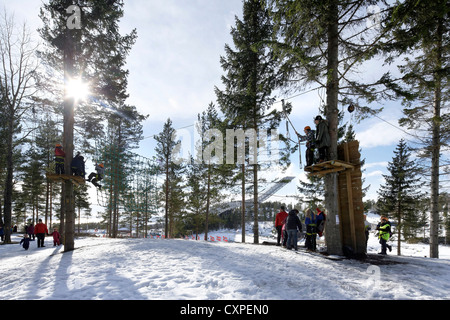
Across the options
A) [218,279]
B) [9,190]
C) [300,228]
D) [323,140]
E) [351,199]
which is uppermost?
[323,140]

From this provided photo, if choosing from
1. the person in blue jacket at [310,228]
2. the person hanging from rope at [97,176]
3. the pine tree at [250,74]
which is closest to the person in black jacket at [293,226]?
the person in blue jacket at [310,228]

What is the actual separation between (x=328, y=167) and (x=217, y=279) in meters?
5.40

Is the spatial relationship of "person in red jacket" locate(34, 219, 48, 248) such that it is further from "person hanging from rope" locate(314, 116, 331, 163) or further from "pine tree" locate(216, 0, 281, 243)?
"person hanging from rope" locate(314, 116, 331, 163)

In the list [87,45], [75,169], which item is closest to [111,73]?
[87,45]

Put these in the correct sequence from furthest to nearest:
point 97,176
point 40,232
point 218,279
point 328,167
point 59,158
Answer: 1. point 40,232
2. point 97,176
3. point 59,158
4. point 328,167
5. point 218,279

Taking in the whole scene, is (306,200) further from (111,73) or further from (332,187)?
(111,73)

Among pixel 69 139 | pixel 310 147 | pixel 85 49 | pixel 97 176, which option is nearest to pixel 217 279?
pixel 310 147

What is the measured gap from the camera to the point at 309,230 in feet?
29.8

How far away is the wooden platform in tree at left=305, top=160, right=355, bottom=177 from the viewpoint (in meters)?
7.23

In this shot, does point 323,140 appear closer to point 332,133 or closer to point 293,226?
point 332,133

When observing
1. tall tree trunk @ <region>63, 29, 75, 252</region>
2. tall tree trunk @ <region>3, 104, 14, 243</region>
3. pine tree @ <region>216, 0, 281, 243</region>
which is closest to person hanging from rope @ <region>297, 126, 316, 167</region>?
pine tree @ <region>216, 0, 281, 243</region>

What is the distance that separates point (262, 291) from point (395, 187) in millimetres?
25085

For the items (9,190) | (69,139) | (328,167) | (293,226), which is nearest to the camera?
(328,167)

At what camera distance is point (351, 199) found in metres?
8.20
